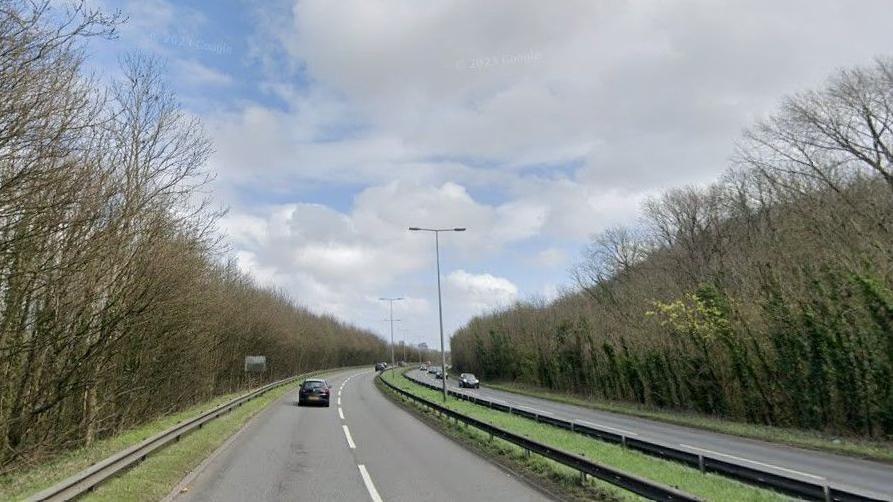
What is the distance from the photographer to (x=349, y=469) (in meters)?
12.6

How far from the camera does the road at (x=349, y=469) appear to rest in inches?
391

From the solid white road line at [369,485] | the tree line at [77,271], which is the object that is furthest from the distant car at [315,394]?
the solid white road line at [369,485]

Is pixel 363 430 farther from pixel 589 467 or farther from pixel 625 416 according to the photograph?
pixel 625 416

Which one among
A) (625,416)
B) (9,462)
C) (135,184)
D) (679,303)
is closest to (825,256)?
(679,303)

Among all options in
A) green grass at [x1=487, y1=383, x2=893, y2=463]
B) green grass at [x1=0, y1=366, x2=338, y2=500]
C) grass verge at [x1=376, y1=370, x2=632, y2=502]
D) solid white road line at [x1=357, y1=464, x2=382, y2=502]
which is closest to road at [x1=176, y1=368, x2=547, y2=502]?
solid white road line at [x1=357, y1=464, x2=382, y2=502]

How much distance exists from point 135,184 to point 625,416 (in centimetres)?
2613

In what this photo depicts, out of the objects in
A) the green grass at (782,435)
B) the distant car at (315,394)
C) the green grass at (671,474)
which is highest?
the distant car at (315,394)

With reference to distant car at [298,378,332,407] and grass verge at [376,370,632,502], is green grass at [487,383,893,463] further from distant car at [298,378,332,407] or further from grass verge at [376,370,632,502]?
distant car at [298,378,332,407]

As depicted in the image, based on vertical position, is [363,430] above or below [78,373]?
below

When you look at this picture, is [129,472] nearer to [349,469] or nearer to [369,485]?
[349,469]

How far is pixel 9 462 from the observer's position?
12789 mm

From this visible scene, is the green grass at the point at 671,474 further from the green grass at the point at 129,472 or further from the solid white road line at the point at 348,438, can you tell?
the green grass at the point at 129,472

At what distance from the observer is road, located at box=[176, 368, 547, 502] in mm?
9938

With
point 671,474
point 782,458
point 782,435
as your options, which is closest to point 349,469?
point 671,474
